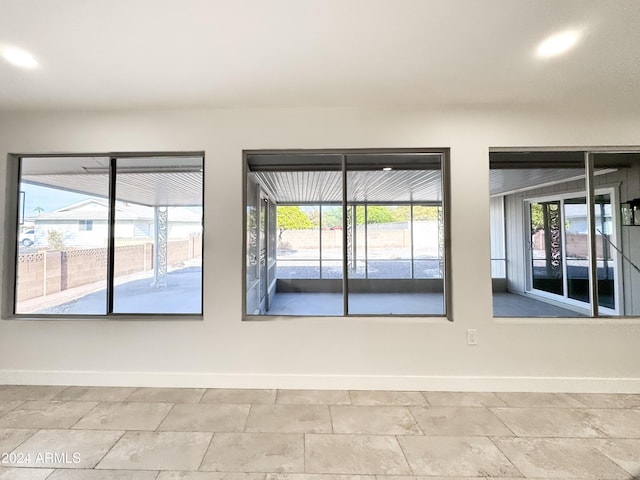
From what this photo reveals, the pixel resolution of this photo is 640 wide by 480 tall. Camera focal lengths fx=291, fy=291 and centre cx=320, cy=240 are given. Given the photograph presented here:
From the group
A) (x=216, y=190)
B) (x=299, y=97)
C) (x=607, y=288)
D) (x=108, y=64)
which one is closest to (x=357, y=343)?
(x=216, y=190)

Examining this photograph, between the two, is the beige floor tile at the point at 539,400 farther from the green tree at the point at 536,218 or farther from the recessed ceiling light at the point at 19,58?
the recessed ceiling light at the point at 19,58

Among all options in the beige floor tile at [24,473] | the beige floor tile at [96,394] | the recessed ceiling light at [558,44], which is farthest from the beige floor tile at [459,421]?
the recessed ceiling light at [558,44]

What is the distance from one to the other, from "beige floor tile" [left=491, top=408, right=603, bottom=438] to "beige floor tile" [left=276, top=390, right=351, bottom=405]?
1168 mm

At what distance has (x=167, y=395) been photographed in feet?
8.09

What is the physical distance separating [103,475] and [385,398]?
1929 mm

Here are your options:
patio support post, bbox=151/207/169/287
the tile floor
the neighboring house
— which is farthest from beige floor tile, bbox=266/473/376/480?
the neighboring house

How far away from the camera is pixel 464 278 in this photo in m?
2.61

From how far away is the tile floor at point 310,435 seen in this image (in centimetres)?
165

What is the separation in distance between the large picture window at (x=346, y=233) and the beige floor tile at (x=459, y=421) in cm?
79

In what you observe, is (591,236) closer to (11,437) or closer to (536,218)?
(536,218)

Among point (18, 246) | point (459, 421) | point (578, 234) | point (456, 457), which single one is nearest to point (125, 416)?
point (18, 246)

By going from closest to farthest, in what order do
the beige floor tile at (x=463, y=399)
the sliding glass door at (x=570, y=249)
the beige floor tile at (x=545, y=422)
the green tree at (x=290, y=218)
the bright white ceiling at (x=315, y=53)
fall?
the bright white ceiling at (x=315, y=53) → the beige floor tile at (x=545, y=422) → the beige floor tile at (x=463, y=399) → the sliding glass door at (x=570, y=249) → the green tree at (x=290, y=218)

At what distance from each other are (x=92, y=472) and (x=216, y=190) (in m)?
2.07

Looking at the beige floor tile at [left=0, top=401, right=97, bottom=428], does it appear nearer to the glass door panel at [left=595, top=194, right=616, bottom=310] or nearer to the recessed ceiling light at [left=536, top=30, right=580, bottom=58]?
the recessed ceiling light at [left=536, top=30, right=580, bottom=58]
